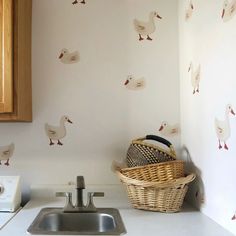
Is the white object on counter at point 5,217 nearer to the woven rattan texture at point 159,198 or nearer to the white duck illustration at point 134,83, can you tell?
the woven rattan texture at point 159,198

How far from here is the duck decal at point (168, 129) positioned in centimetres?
169

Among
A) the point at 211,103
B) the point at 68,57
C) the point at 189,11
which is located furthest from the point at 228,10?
the point at 68,57

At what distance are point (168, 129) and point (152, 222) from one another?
2.04 feet

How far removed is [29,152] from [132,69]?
0.70 m

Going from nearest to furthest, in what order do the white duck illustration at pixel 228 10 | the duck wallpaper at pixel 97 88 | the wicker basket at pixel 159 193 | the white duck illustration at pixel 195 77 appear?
the white duck illustration at pixel 228 10 → the wicker basket at pixel 159 193 → the white duck illustration at pixel 195 77 → the duck wallpaper at pixel 97 88

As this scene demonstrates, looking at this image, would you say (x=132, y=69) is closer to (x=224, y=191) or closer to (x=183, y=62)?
(x=183, y=62)

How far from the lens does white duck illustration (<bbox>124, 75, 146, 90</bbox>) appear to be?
1.70 m

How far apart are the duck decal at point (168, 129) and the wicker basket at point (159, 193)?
40cm

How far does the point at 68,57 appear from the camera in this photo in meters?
1.70

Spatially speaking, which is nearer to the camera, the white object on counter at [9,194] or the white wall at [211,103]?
the white wall at [211,103]

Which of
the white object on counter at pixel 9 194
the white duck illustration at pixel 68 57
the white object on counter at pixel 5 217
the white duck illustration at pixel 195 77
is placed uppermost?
the white duck illustration at pixel 68 57

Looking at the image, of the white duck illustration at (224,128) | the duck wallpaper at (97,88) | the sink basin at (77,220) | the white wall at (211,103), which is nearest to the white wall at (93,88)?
the duck wallpaper at (97,88)

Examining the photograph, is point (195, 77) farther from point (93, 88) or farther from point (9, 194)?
point (9, 194)

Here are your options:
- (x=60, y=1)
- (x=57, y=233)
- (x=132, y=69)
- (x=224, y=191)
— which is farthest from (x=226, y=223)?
(x=60, y=1)
